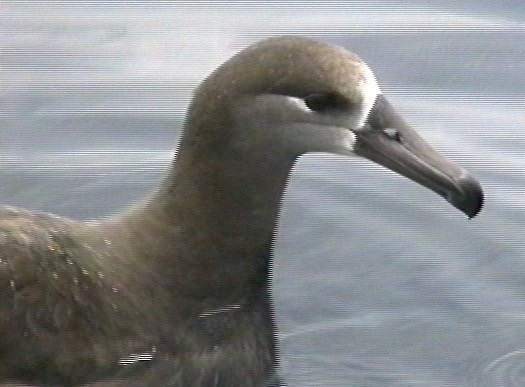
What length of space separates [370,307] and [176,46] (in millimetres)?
1966

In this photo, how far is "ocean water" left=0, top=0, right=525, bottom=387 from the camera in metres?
5.18

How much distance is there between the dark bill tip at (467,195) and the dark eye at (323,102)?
364 millimetres

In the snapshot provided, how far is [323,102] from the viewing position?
14.0 ft

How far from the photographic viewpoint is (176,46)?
6902mm

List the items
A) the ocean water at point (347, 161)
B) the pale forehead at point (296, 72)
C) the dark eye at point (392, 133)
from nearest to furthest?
the pale forehead at point (296, 72) < the dark eye at point (392, 133) < the ocean water at point (347, 161)

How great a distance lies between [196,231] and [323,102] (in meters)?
0.49

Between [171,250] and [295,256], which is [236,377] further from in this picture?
[295,256]

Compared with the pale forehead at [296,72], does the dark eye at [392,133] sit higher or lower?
A: lower

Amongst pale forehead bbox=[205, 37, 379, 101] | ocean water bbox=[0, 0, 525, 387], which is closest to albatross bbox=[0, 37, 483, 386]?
pale forehead bbox=[205, 37, 379, 101]

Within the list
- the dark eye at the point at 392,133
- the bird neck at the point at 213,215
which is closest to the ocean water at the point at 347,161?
the bird neck at the point at 213,215

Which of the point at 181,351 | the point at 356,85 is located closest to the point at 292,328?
the point at 181,351

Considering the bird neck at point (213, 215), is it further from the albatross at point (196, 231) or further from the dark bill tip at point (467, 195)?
the dark bill tip at point (467, 195)

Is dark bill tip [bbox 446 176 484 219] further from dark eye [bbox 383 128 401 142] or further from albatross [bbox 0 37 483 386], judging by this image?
dark eye [bbox 383 128 401 142]

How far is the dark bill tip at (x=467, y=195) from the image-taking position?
432 centimetres
